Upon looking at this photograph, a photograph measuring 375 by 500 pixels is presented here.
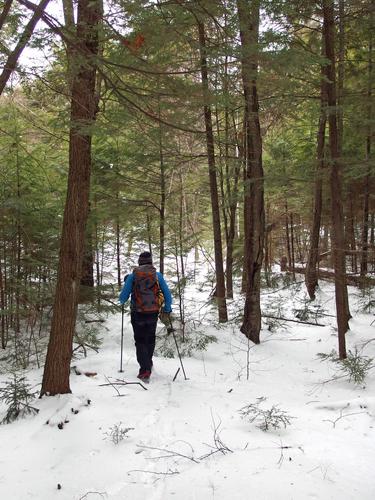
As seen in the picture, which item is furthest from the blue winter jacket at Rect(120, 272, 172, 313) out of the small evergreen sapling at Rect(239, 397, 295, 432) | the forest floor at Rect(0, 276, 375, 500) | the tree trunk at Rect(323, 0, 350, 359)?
the tree trunk at Rect(323, 0, 350, 359)

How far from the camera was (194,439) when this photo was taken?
14.7 ft

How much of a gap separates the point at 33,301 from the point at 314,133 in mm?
11402

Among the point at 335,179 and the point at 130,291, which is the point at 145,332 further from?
the point at 335,179

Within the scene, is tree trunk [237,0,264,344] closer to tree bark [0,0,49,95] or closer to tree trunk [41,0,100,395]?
tree trunk [41,0,100,395]

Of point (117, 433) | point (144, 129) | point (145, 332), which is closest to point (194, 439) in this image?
point (117, 433)

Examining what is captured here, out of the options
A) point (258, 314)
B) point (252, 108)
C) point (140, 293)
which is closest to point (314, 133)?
point (252, 108)

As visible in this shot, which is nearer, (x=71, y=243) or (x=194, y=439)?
(x=194, y=439)

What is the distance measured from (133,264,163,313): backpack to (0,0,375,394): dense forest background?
1.32 metres

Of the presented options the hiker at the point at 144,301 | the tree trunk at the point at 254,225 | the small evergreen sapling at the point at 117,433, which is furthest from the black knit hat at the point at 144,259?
the tree trunk at the point at 254,225

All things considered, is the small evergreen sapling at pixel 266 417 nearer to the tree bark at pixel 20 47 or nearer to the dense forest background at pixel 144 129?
the dense forest background at pixel 144 129

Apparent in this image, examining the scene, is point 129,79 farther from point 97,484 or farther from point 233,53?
point 97,484

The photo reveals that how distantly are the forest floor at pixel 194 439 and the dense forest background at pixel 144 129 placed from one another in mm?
885

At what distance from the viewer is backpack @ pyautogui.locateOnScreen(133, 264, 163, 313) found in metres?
6.61

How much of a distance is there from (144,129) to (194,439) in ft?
14.5
